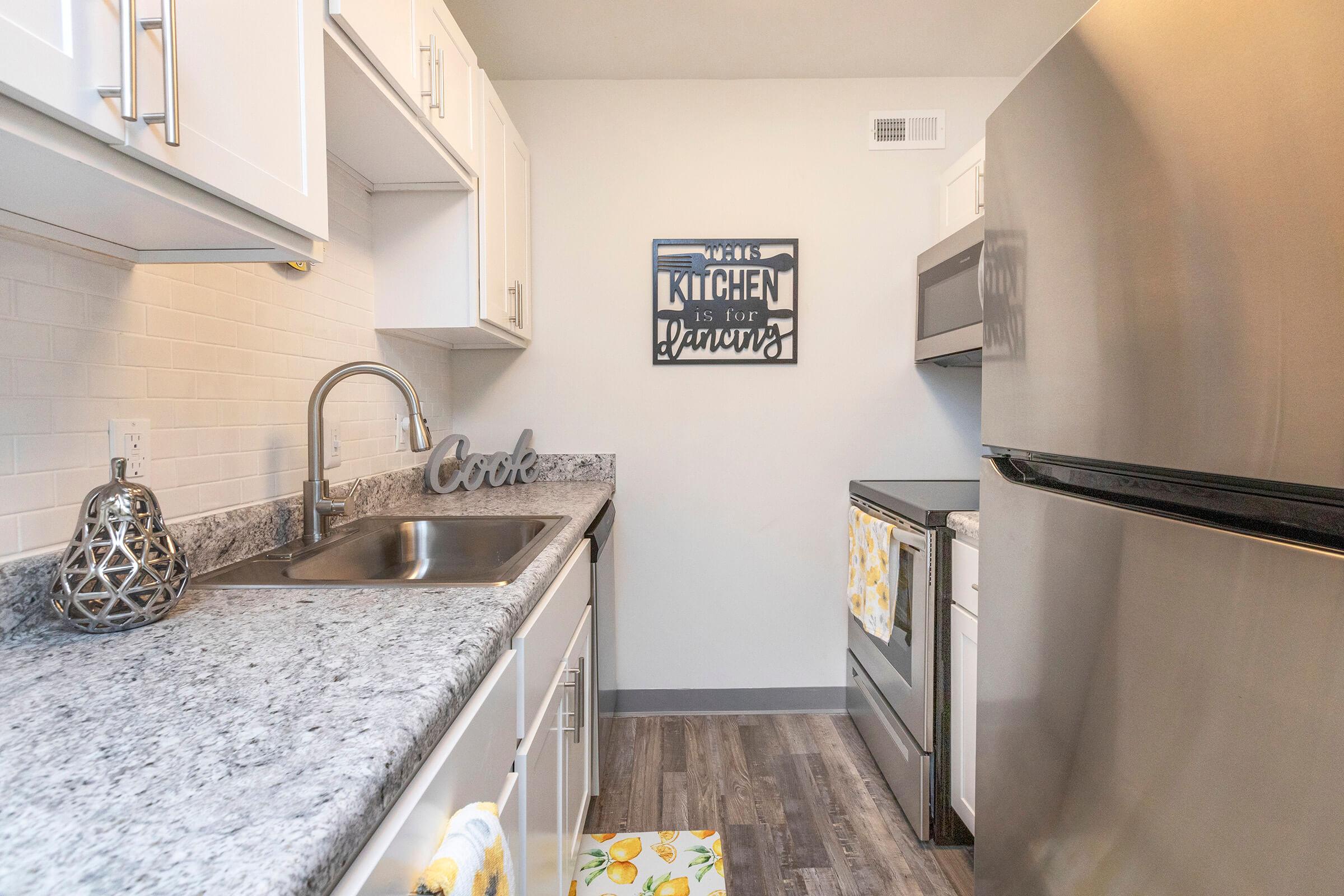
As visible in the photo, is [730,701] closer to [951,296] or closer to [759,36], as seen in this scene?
[951,296]

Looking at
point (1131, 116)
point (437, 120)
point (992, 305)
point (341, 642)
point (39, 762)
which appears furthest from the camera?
point (437, 120)

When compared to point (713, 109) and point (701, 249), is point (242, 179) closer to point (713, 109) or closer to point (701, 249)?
point (701, 249)

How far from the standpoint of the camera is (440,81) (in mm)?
1593

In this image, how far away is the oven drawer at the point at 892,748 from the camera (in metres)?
1.86

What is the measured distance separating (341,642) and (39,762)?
303 mm

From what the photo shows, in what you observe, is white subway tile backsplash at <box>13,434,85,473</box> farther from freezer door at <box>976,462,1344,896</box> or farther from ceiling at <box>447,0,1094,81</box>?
ceiling at <box>447,0,1094,81</box>

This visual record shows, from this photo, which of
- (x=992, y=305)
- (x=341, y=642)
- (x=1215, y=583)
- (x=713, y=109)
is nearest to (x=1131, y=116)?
(x=992, y=305)

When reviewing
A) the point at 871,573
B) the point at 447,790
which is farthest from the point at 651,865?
the point at 447,790

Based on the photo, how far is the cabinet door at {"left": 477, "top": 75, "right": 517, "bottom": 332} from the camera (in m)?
2.00

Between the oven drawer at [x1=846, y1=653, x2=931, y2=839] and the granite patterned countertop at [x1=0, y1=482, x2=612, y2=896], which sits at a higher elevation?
the granite patterned countertop at [x1=0, y1=482, x2=612, y2=896]

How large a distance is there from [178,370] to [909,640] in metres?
1.87

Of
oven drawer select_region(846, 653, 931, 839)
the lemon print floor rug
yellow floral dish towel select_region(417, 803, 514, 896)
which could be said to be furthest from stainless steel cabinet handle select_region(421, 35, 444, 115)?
oven drawer select_region(846, 653, 931, 839)

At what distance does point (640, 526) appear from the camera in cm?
272

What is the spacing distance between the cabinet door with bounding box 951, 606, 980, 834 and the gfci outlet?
5.72 ft
